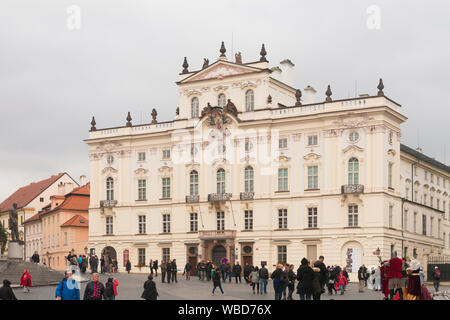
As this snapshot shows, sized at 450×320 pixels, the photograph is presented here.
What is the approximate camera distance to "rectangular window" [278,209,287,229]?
225 feet

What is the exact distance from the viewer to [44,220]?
103 meters

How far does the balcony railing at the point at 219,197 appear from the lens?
232 feet

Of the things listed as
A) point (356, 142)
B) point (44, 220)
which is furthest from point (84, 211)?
point (356, 142)

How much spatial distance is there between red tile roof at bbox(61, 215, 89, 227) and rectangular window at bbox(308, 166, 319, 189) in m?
36.2

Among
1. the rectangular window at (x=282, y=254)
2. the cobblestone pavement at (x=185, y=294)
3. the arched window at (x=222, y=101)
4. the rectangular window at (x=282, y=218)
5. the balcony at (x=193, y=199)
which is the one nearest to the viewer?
the cobblestone pavement at (x=185, y=294)

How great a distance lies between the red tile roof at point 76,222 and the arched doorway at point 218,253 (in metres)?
27.5

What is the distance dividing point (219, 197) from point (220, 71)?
38.6ft

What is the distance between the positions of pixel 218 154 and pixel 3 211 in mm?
62198

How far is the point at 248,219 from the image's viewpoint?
70.0 m

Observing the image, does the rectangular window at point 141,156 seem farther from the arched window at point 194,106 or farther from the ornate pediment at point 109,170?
the arched window at point 194,106

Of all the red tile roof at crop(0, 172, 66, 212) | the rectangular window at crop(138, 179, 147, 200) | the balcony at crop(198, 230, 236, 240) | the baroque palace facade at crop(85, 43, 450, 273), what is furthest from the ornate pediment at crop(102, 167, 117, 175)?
the red tile roof at crop(0, 172, 66, 212)

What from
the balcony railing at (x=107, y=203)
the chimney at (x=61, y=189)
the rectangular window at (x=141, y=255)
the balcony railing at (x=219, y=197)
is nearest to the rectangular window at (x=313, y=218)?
the balcony railing at (x=219, y=197)

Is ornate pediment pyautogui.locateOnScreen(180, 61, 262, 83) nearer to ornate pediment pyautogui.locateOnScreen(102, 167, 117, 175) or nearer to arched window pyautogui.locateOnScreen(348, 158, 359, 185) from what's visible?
ornate pediment pyautogui.locateOnScreen(102, 167, 117, 175)
